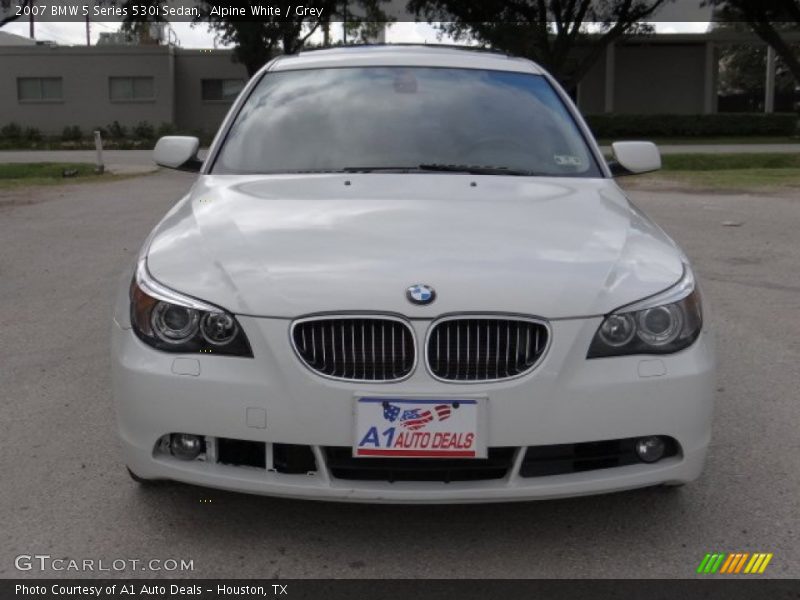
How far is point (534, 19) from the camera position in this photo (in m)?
35.1

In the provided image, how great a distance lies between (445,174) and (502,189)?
1.01 feet

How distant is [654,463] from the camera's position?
9.61ft

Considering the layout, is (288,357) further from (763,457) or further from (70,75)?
(70,75)

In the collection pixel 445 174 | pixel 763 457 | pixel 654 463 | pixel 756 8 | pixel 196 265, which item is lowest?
pixel 763 457

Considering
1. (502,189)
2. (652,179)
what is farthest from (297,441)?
(652,179)

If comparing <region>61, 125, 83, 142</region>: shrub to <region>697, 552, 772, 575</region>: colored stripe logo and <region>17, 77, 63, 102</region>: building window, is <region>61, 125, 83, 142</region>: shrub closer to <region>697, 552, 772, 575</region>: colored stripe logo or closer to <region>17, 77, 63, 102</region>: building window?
<region>17, 77, 63, 102</region>: building window

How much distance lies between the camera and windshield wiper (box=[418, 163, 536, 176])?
13.0ft

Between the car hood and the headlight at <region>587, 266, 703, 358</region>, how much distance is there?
4 cm

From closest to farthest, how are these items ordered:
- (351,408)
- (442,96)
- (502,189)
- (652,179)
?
(351,408), (502,189), (442,96), (652,179)

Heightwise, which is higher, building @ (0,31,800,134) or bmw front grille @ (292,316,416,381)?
building @ (0,31,800,134)

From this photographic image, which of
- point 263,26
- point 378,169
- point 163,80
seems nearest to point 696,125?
point 263,26

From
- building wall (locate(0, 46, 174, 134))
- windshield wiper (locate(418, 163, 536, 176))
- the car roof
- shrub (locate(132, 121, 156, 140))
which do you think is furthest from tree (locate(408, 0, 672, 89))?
windshield wiper (locate(418, 163, 536, 176))

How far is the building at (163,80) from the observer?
142 ft

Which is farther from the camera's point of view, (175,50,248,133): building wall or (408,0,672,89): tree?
(175,50,248,133): building wall
